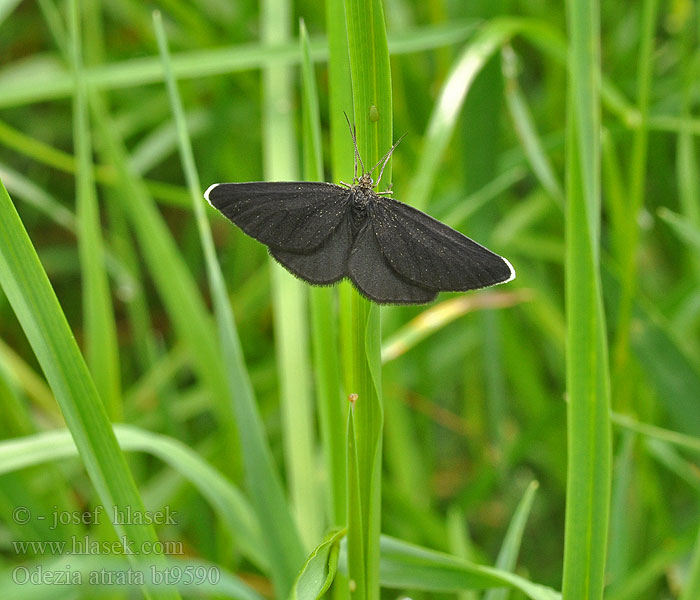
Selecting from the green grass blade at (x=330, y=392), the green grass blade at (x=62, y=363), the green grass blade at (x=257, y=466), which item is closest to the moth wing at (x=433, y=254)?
the green grass blade at (x=330, y=392)

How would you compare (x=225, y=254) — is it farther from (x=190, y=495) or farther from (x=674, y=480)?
(x=674, y=480)

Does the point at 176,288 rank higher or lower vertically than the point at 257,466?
higher

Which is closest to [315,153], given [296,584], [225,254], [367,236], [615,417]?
[367,236]

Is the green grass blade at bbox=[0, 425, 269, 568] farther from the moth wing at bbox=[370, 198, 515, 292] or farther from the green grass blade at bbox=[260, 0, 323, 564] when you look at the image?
the moth wing at bbox=[370, 198, 515, 292]

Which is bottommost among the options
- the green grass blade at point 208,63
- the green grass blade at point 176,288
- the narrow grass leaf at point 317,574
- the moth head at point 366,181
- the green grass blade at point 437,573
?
the green grass blade at point 437,573

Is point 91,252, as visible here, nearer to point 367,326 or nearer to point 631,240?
point 367,326

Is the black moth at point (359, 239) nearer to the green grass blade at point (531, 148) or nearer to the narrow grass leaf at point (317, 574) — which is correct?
the narrow grass leaf at point (317, 574)

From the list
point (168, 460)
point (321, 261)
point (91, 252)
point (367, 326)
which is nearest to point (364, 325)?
point (367, 326)
